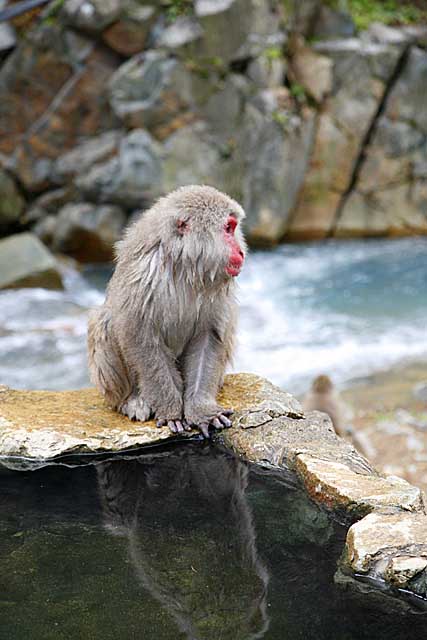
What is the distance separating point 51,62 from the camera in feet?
37.8

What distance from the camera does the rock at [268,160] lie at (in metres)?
11.7

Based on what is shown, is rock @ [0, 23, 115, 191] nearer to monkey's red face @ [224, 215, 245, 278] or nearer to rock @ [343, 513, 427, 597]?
monkey's red face @ [224, 215, 245, 278]

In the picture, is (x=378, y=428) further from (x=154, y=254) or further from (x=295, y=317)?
(x=154, y=254)

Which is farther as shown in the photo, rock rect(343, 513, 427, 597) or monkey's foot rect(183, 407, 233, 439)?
monkey's foot rect(183, 407, 233, 439)

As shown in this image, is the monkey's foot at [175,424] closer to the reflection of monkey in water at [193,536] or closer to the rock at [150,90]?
the reflection of monkey in water at [193,536]

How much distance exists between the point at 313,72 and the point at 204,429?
1017 cm

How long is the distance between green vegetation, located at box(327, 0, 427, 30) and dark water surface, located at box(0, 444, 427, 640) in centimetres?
1127

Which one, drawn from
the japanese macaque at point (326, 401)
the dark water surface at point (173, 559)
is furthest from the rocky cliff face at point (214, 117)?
the dark water surface at point (173, 559)

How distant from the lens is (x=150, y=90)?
11109 millimetres

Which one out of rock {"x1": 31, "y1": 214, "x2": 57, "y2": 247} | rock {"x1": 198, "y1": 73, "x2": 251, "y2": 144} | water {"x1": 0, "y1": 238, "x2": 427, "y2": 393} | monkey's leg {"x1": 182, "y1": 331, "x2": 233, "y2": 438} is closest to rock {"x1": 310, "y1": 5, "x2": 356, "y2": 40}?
rock {"x1": 198, "y1": 73, "x2": 251, "y2": 144}

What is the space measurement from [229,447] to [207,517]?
0.63 meters

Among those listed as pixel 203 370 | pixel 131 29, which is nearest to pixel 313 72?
pixel 131 29

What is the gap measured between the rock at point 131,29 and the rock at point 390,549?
9.98 meters

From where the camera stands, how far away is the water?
847 centimetres
